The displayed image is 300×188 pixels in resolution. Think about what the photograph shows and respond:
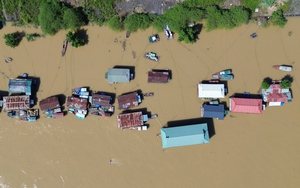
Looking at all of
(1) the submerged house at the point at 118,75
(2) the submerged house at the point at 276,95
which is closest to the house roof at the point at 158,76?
(1) the submerged house at the point at 118,75

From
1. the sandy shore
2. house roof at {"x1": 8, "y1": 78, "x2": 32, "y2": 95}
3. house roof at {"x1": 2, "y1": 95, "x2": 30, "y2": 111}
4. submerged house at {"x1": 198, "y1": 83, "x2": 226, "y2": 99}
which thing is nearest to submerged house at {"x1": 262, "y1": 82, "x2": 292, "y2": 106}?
the sandy shore

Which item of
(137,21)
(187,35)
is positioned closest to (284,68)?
A: (187,35)

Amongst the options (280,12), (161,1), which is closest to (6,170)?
(161,1)

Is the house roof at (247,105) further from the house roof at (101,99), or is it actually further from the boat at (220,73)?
the house roof at (101,99)

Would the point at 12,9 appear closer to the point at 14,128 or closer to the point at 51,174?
the point at 14,128

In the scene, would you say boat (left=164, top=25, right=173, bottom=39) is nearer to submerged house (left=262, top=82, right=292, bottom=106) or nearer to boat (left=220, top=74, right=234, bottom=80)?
boat (left=220, top=74, right=234, bottom=80)

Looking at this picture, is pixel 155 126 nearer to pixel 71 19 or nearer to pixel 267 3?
pixel 71 19
